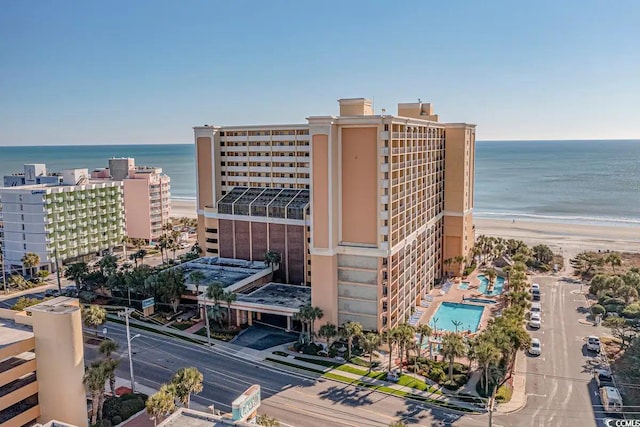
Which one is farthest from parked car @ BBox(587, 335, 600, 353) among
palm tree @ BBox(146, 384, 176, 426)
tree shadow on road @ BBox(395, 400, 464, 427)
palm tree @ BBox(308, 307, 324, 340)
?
palm tree @ BBox(146, 384, 176, 426)

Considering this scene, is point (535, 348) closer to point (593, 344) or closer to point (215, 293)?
point (593, 344)

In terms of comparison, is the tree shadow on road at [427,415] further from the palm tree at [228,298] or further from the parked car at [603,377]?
Result: the palm tree at [228,298]

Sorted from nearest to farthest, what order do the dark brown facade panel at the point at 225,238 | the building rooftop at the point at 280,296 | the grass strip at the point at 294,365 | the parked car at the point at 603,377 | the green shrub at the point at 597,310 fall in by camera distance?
the parked car at the point at 603,377 < the grass strip at the point at 294,365 < the building rooftop at the point at 280,296 < the green shrub at the point at 597,310 < the dark brown facade panel at the point at 225,238

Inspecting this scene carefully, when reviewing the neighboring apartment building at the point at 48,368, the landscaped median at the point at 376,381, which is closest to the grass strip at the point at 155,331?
the landscaped median at the point at 376,381

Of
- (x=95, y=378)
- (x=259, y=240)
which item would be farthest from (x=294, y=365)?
(x=259, y=240)

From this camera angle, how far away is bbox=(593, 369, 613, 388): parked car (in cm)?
4791

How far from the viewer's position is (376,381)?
49.0 metres

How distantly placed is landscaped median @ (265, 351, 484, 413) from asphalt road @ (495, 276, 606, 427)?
3.71 m

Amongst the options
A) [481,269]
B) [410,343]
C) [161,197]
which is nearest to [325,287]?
[410,343]

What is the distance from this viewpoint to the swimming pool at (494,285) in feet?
257

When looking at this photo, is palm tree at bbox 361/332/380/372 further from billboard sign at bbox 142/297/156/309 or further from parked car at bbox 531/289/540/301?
parked car at bbox 531/289/540/301

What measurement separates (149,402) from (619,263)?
259ft

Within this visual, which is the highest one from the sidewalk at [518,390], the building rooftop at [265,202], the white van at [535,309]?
the building rooftop at [265,202]

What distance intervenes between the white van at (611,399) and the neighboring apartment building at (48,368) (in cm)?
4286
